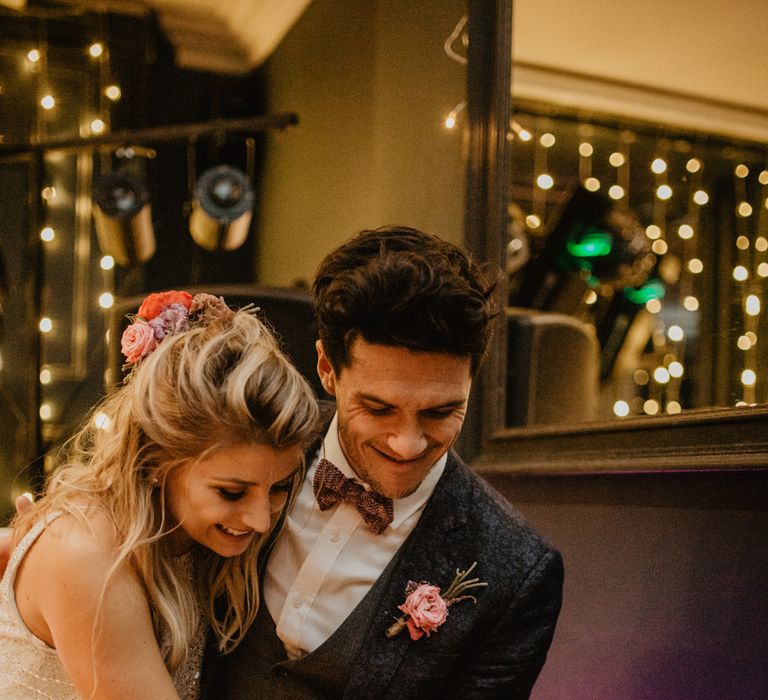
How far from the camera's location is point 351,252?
1647 millimetres

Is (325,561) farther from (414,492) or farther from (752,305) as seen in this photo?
(752,305)

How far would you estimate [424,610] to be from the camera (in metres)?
1.59

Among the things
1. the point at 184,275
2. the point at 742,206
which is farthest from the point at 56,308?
the point at 742,206

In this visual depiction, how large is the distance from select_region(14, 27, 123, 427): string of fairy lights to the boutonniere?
371 centimetres

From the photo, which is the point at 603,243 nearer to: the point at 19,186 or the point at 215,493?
the point at 215,493

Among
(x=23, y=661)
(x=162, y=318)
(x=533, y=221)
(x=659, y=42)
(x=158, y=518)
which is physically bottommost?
(x=23, y=661)

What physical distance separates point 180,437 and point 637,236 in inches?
77.9

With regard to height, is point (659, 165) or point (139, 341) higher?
point (659, 165)

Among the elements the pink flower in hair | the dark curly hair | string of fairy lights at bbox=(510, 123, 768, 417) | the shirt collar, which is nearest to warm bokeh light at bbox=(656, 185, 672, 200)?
string of fairy lights at bbox=(510, 123, 768, 417)

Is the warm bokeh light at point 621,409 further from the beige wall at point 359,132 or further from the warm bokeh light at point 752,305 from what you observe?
A: the beige wall at point 359,132

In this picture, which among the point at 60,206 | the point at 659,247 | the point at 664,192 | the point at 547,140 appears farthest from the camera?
the point at 60,206

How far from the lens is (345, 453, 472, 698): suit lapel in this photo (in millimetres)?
1603

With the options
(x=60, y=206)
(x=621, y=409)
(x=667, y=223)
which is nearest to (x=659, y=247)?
(x=667, y=223)

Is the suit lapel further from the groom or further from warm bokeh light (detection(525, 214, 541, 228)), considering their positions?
warm bokeh light (detection(525, 214, 541, 228))
